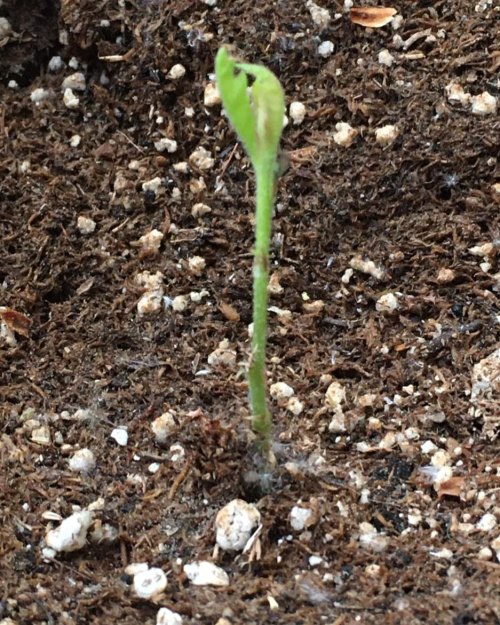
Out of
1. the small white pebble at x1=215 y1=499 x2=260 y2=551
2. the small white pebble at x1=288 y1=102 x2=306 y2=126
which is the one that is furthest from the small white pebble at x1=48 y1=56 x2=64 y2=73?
the small white pebble at x1=215 y1=499 x2=260 y2=551


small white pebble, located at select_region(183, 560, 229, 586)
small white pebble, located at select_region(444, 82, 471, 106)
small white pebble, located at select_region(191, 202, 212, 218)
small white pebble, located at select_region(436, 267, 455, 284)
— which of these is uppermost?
small white pebble, located at select_region(444, 82, 471, 106)

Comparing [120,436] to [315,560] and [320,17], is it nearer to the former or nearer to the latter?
[315,560]

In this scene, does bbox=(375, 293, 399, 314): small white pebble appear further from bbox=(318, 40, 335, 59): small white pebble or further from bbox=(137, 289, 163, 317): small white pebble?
bbox=(318, 40, 335, 59): small white pebble

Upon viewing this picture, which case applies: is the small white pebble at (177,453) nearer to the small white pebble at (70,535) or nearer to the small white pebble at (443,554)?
the small white pebble at (70,535)

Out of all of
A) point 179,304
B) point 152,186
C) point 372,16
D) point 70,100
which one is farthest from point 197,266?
point 372,16

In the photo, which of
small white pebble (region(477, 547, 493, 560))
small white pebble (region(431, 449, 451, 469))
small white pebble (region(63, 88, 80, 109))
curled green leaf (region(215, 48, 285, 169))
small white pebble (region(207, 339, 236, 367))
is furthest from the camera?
small white pebble (region(63, 88, 80, 109))

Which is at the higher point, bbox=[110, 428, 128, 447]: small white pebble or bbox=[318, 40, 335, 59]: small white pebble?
bbox=[318, 40, 335, 59]: small white pebble
